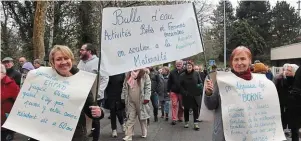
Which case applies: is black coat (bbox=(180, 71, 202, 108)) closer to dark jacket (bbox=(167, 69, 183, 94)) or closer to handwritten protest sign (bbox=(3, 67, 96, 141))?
dark jacket (bbox=(167, 69, 183, 94))

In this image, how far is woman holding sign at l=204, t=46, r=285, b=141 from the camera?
12.2 ft

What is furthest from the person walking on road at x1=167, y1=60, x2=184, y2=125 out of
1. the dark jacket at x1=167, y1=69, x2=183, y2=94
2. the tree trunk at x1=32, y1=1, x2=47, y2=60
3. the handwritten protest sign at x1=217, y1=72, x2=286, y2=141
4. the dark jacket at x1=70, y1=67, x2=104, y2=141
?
the tree trunk at x1=32, y1=1, x2=47, y2=60

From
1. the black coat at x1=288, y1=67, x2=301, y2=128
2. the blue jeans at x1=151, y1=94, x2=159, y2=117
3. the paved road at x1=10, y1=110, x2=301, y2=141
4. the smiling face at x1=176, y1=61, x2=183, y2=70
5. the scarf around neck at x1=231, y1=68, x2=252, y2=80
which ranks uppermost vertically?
the scarf around neck at x1=231, y1=68, x2=252, y2=80

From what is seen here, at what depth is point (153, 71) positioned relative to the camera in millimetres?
11984

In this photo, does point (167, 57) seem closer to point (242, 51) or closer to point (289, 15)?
point (242, 51)

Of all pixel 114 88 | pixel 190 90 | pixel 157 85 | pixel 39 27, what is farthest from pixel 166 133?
pixel 39 27

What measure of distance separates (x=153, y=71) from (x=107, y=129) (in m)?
3.10

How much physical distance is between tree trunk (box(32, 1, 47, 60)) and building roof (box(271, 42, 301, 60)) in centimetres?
2586

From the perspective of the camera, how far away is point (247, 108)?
375 centimetres

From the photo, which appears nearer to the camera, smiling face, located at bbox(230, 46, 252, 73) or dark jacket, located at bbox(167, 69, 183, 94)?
smiling face, located at bbox(230, 46, 252, 73)

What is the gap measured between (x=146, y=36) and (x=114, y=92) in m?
4.46

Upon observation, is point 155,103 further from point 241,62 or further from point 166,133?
point 241,62

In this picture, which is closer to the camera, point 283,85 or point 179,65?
point 283,85

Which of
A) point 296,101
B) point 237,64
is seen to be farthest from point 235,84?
point 296,101
